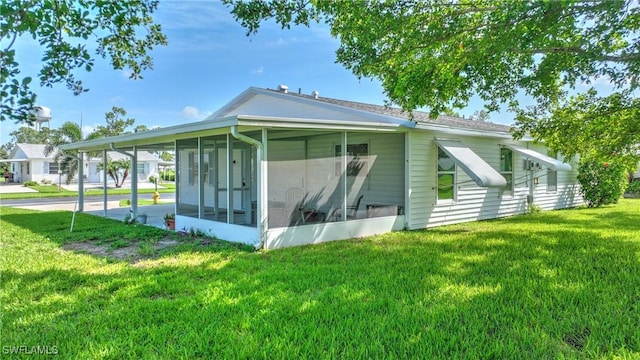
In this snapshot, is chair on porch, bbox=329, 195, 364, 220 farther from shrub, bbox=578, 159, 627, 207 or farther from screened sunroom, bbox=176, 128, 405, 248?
shrub, bbox=578, 159, 627, 207

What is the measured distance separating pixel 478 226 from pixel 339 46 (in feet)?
19.7

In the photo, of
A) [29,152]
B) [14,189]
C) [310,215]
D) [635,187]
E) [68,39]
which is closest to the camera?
[68,39]

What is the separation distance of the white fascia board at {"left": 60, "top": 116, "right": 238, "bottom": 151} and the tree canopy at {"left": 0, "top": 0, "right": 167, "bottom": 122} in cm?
169

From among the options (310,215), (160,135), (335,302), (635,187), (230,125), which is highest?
(160,135)

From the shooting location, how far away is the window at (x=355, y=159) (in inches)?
333

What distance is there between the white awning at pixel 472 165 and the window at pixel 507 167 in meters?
2.26

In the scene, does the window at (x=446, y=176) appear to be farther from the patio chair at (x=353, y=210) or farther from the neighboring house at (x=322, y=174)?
the patio chair at (x=353, y=210)

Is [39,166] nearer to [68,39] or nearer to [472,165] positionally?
[68,39]

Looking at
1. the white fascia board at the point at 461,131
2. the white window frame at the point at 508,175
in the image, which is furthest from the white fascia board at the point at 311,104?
the white window frame at the point at 508,175

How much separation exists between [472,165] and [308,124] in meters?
4.61

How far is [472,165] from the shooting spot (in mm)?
9469

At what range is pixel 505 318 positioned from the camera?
393 cm

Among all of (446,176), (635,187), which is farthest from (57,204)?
(635,187)

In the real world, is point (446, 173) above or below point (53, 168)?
below
